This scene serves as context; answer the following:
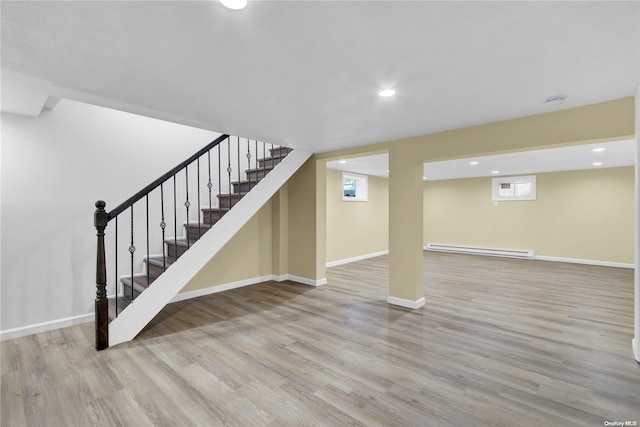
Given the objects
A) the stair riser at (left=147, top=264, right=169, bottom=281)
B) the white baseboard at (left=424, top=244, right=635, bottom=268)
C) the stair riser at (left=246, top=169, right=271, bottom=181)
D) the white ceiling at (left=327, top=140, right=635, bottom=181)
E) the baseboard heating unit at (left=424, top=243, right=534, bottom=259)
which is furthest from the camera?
the baseboard heating unit at (left=424, top=243, right=534, bottom=259)

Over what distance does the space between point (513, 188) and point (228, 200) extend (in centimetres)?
Answer: 776

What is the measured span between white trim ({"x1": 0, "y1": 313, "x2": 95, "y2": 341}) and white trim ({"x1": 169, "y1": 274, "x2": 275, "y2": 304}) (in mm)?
983

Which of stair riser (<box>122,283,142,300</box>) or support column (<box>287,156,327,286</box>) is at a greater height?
support column (<box>287,156,327,286</box>)

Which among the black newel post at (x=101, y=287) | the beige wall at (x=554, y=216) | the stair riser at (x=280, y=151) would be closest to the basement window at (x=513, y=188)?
the beige wall at (x=554, y=216)

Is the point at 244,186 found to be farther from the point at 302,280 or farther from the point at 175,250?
the point at 302,280

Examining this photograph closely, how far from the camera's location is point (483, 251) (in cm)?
835

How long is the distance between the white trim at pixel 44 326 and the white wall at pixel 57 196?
0.04m

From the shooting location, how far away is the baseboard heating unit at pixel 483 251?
772cm

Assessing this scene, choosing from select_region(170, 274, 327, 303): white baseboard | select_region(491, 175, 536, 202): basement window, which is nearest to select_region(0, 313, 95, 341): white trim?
select_region(170, 274, 327, 303): white baseboard

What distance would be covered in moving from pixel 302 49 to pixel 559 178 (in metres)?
8.34

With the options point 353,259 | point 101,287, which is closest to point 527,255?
point 353,259

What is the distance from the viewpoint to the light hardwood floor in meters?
1.86

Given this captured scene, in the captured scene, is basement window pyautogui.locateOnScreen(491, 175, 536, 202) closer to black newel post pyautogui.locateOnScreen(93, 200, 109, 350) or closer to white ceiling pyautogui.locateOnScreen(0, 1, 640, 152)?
white ceiling pyautogui.locateOnScreen(0, 1, 640, 152)

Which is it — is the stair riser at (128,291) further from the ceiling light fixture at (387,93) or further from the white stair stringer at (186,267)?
the ceiling light fixture at (387,93)
